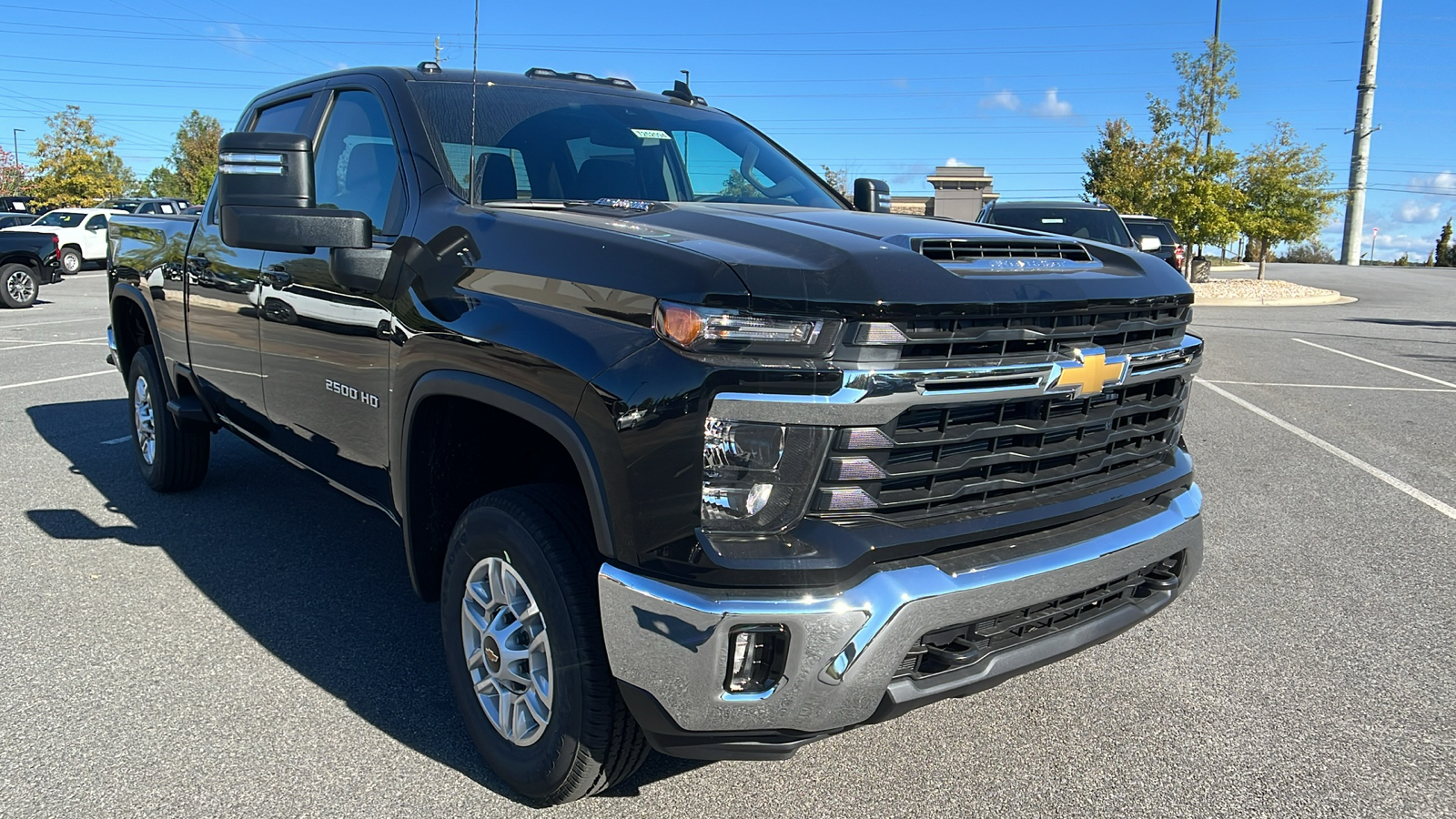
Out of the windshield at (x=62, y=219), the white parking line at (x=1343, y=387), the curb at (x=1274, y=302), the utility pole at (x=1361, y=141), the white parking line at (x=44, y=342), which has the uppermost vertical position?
the utility pole at (x=1361, y=141)

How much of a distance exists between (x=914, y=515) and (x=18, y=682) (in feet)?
9.86

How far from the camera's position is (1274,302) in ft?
79.8

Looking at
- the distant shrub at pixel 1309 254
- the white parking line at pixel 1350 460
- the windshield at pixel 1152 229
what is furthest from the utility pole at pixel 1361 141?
the white parking line at pixel 1350 460

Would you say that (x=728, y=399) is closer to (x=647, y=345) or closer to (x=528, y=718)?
(x=647, y=345)

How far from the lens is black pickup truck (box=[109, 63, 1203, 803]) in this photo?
7.00ft

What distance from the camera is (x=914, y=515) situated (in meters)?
2.29

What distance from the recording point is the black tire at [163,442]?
17.4ft

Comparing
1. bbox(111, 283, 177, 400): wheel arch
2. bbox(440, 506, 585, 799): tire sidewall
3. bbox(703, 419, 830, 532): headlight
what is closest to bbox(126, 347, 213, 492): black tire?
bbox(111, 283, 177, 400): wheel arch

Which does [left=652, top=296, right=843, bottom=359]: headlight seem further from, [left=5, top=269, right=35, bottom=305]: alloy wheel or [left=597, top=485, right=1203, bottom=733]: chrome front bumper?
[left=5, top=269, right=35, bottom=305]: alloy wheel

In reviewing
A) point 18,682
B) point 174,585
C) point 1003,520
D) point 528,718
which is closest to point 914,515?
point 1003,520

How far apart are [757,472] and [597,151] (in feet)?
6.22

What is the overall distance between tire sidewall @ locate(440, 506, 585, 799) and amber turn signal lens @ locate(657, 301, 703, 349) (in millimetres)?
Answer: 647

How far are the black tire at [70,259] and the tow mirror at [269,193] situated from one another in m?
27.6

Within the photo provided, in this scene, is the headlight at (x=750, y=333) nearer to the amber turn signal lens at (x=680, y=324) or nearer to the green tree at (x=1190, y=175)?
the amber turn signal lens at (x=680, y=324)
